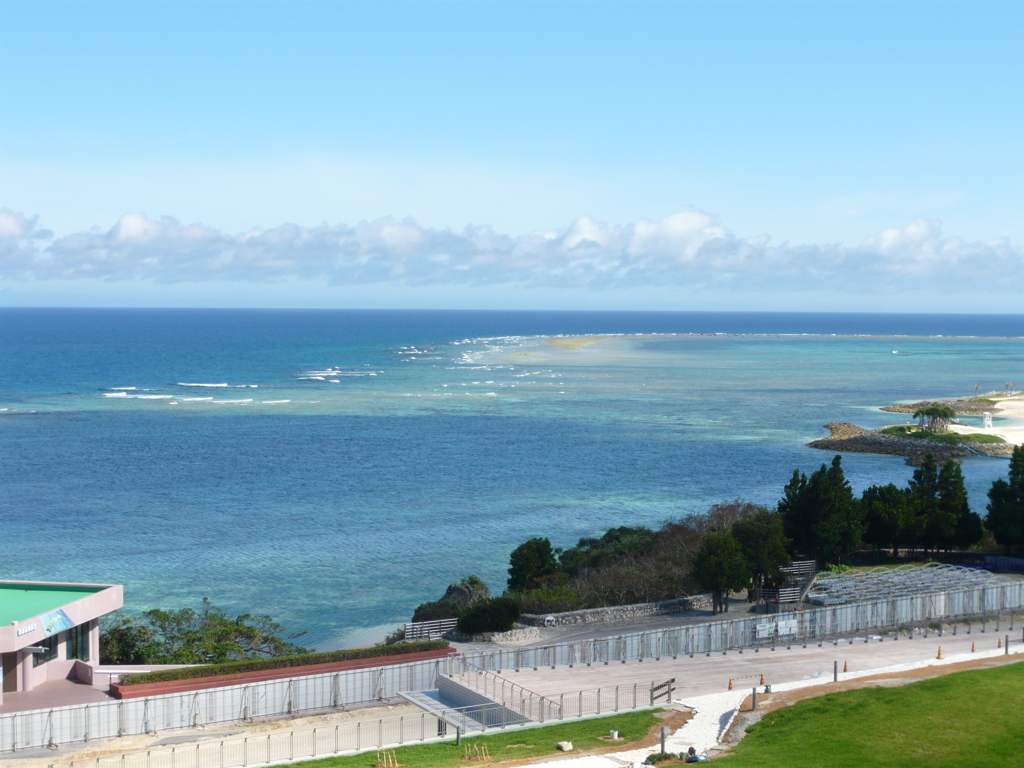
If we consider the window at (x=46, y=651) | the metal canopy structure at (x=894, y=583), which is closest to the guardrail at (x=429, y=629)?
the window at (x=46, y=651)

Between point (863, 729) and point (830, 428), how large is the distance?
292ft

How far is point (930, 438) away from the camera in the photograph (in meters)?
105

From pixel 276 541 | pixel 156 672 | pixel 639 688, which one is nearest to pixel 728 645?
pixel 639 688

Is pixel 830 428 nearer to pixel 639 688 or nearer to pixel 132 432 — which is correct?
pixel 132 432

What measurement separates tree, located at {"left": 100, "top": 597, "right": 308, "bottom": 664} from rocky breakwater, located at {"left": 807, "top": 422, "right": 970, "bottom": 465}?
71.3m

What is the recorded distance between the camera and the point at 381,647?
3497 cm

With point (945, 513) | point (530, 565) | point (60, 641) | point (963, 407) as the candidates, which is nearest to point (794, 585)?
point (945, 513)

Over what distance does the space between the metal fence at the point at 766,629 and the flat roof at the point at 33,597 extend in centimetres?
1351

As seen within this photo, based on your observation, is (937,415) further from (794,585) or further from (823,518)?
(794,585)

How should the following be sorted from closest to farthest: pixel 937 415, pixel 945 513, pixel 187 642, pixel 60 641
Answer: pixel 60 641 < pixel 187 642 < pixel 945 513 < pixel 937 415

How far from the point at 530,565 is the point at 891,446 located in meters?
64.1

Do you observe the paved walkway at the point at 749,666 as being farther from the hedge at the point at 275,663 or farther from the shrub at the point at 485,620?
the shrub at the point at 485,620

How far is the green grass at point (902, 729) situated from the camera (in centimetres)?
2447

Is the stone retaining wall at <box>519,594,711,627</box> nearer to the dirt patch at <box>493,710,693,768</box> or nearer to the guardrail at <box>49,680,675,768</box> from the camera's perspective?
the guardrail at <box>49,680,675,768</box>
